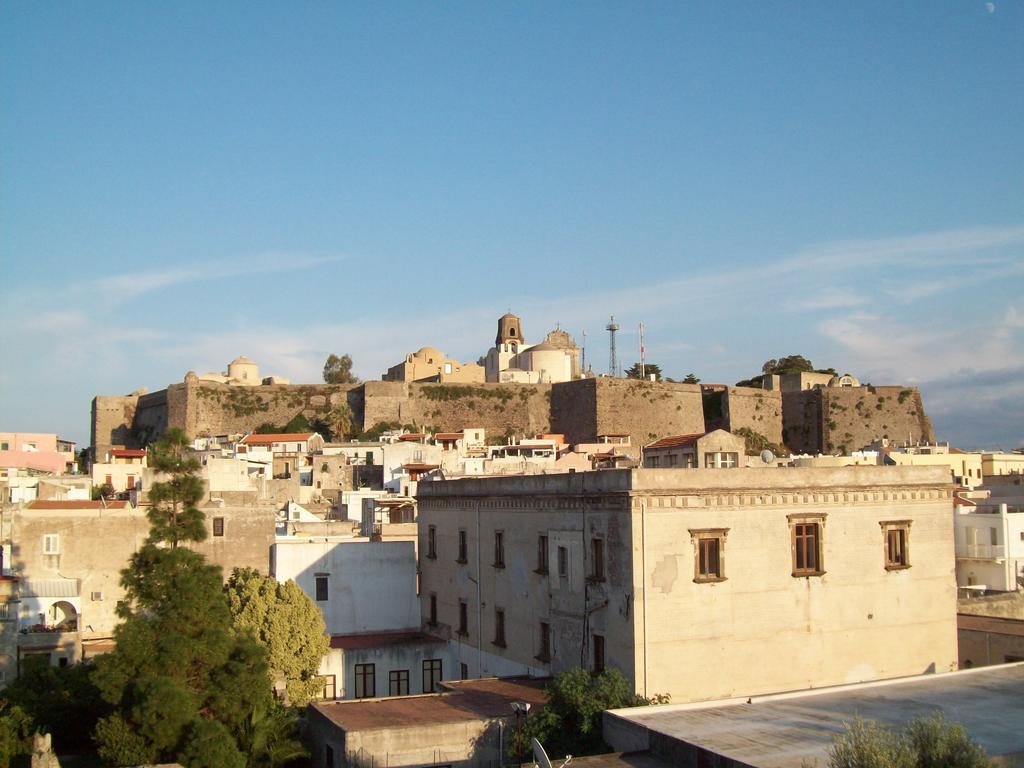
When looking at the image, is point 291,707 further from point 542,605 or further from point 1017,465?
point 1017,465

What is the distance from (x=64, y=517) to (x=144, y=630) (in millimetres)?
11626

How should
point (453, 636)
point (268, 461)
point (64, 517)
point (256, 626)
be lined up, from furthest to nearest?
point (268, 461), point (64, 517), point (453, 636), point (256, 626)

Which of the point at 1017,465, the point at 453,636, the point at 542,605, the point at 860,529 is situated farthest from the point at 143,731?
the point at 1017,465

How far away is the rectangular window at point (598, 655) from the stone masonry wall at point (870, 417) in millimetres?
55485

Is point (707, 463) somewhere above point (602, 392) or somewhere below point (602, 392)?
below

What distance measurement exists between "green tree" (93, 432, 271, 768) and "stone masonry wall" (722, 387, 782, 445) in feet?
188

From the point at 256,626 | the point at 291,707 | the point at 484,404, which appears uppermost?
the point at 484,404

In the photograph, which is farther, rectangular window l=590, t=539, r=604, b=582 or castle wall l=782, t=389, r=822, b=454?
castle wall l=782, t=389, r=822, b=454

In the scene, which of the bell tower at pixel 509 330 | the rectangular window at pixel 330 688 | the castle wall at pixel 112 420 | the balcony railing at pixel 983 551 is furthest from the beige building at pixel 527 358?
the rectangular window at pixel 330 688

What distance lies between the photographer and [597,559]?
63.6 ft

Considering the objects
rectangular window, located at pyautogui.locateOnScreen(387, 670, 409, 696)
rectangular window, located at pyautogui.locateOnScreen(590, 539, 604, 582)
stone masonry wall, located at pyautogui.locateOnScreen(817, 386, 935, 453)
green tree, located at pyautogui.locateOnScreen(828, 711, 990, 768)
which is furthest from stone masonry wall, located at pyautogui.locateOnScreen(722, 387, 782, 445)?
green tree, located at pyautogui.locateOnScreen(828, 711, 990, 768)

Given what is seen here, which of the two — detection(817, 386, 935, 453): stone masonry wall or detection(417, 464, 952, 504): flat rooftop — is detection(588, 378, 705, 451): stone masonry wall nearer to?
detection(817, 386, 935, 453): stone masonry wall

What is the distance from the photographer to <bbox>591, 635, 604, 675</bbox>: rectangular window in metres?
19.2

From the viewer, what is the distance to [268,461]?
5378 centimetres
